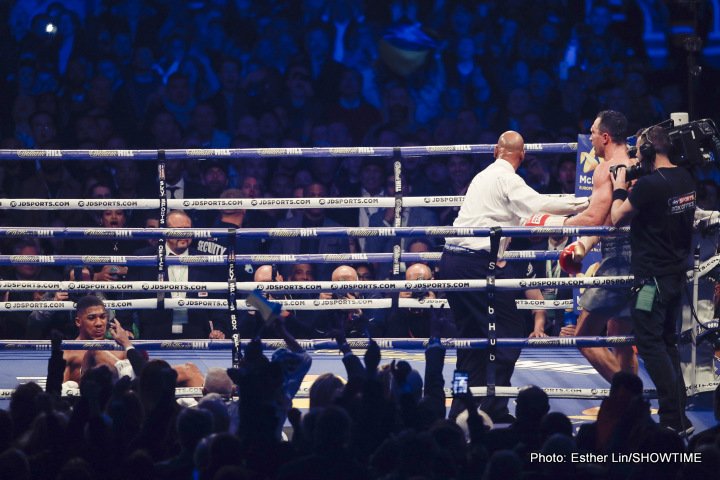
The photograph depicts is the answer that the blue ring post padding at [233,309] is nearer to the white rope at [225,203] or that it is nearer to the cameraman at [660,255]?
the white rope at [225,203]

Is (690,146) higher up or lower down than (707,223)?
higher up

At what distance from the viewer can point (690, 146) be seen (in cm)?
619

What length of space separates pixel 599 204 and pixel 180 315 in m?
3.73

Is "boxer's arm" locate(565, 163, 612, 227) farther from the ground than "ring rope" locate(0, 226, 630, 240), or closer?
farther from the ground

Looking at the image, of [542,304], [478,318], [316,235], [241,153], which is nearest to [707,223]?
[478,318]

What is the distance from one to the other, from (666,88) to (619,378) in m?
6.81

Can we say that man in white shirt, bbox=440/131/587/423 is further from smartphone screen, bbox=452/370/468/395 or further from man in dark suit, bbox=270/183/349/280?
man in dark suit, bbox=270/183/349/280

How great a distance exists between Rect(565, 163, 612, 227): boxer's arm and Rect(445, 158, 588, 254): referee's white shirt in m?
0.12

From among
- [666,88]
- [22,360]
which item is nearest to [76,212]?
[22,360]

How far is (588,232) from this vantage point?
6.44m

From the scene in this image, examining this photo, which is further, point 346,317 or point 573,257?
point 346,317

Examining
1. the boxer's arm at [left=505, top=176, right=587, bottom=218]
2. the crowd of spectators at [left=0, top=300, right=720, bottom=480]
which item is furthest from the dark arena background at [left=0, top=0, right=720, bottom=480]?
the boxer's arm at [left=505, top=176, right=587, bottom=218]

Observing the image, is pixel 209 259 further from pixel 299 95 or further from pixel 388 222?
pixel 299 95

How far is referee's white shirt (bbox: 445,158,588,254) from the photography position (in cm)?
665
